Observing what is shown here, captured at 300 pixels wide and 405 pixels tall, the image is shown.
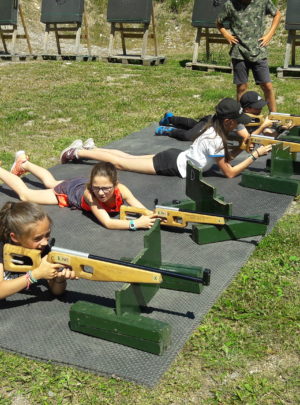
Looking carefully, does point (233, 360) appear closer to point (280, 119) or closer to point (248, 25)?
point (280, 119)

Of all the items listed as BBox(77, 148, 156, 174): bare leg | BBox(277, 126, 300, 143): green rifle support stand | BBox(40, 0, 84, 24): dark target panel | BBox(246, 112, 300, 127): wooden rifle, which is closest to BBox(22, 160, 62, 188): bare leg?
BBox(77, 148, 156, 174): bare leg

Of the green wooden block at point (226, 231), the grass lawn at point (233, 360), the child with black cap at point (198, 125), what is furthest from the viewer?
the child with black cap at point (198, 125)

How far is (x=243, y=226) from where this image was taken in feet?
15.8

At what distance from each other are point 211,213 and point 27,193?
7.28 feet

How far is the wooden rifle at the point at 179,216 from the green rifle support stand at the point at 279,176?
1.47 metres

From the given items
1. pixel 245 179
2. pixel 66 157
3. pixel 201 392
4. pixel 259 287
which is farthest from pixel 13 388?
pixel 66 157

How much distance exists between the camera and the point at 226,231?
4.78m

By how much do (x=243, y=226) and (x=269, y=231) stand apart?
14.8 inches

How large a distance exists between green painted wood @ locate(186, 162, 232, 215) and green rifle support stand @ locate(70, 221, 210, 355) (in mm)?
1325

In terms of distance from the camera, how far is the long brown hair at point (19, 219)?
141 inches

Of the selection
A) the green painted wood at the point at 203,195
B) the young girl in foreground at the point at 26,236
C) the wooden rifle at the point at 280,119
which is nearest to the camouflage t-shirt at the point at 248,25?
the wooden rifle at the point at 280,119

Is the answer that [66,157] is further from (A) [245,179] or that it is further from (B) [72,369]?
(B) [72,369]

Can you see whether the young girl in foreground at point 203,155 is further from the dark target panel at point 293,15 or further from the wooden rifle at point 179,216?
the dark target panel at point 293,15

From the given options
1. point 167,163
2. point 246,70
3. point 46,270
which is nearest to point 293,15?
point 246,70
